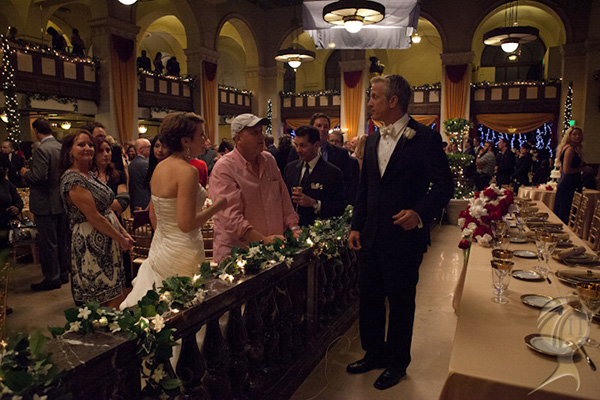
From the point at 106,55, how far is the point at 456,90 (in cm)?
1162

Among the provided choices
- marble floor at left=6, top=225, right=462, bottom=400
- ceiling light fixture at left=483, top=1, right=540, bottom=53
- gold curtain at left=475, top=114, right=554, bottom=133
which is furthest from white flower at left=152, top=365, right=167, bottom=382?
gold curtain at left=475, top=114, right=554, bottom=133

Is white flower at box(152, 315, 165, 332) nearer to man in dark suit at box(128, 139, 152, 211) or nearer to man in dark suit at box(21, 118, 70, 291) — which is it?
man in dark suit at box(21, 118, 70, 291)

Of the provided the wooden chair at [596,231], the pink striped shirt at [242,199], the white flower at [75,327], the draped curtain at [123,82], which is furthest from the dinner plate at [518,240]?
the draped curtain at [123,82]

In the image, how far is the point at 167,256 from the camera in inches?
100

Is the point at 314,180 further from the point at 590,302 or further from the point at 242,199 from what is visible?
the point at 590,302

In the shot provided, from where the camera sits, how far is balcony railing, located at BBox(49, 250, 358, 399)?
4.41 ft

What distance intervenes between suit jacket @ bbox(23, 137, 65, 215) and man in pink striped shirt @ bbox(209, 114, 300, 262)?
9.32 feet

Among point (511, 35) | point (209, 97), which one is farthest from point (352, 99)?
point (511, 35)

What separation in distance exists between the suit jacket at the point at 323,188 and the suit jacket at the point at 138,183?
2300 millimetres

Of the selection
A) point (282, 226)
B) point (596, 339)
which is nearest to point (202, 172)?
point (282, 226)

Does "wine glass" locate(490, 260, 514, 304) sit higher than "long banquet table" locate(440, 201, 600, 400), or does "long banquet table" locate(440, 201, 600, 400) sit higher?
"wine glass" locate(490, 260, 514, 304)

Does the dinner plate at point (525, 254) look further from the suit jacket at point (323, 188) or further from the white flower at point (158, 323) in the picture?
the white flower at point (158, 323)

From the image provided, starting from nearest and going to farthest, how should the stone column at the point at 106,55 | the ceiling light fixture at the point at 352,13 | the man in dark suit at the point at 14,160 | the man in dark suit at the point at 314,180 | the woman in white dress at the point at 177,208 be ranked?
the woman in white dress at the point at 177,208 < the man in dark suit at the point at 314,180 < the ceiling light fixture at the point at 352,13 < the man in dark suit at the point at 14,160 < the stone column at the point at 106,55

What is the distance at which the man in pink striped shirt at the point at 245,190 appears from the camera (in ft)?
8.77
